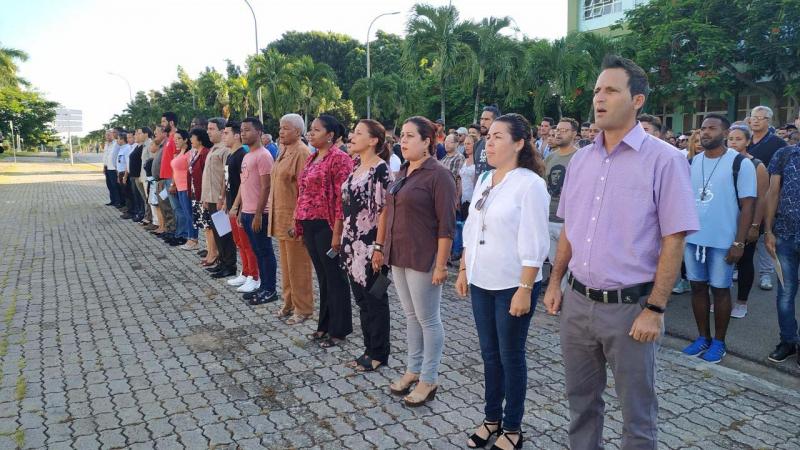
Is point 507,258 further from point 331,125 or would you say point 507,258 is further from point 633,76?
point 331,125

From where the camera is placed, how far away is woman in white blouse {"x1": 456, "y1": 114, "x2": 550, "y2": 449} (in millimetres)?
2945

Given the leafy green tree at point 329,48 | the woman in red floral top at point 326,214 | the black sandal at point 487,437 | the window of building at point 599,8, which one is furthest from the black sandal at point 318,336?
the leafy green tree at point 329,48

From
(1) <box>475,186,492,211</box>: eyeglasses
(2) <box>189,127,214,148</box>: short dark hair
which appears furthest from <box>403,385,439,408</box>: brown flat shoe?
(2) <box>189,127,214,148</box>: short dark hair

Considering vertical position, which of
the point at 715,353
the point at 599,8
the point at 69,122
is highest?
the point at 599,8

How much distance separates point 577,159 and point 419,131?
1.31 meters

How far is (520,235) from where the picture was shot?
296 cm

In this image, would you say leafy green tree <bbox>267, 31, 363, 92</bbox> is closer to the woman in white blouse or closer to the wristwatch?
the woman in white blouse

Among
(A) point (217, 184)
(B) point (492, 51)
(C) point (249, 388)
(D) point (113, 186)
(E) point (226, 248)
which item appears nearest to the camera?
(C) point (249, 388)

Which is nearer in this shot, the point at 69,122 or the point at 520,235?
the point at 520,235

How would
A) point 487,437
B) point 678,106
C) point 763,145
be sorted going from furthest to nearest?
point 678,106
point 763,145
point 487,437

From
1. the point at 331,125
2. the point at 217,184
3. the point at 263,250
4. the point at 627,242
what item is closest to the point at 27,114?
the point at 217,184

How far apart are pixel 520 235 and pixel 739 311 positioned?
398 cm

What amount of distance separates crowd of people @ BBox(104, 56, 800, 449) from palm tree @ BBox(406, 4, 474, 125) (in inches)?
761

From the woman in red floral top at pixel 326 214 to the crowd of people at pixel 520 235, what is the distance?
0.01 meters
